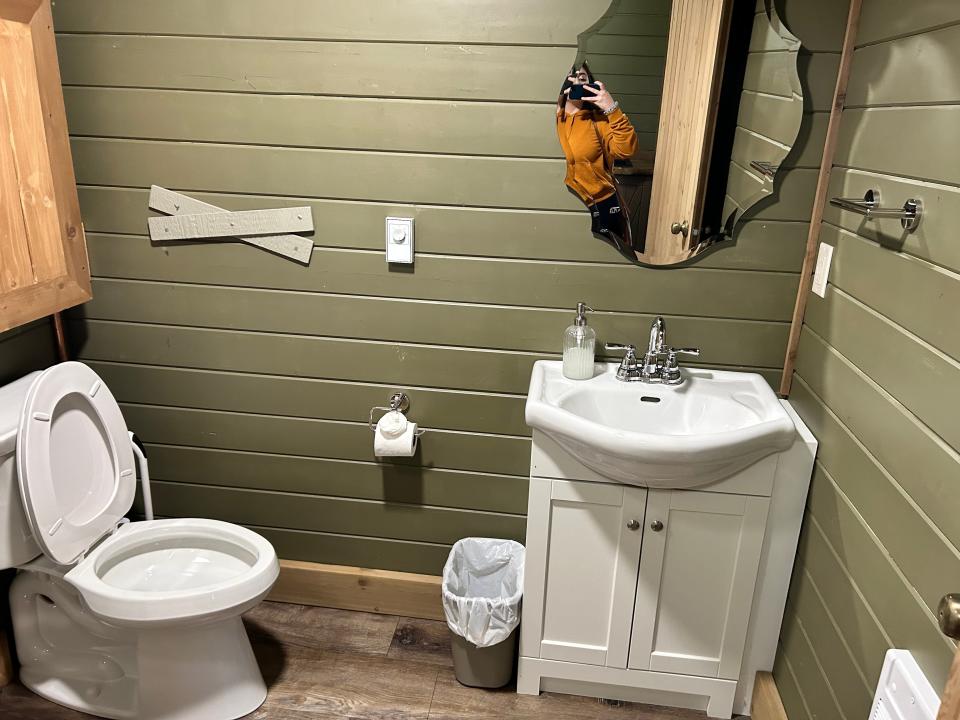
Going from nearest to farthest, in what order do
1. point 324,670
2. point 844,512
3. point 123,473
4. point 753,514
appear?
1. point 844,512
2. point 753,514
3. point 123,473
4. point 324,670

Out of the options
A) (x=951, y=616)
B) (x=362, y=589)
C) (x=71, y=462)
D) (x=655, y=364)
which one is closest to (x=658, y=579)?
(x=655, y=364)

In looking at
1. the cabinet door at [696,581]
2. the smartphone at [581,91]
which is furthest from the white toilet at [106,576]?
the smartphone at [581,91]

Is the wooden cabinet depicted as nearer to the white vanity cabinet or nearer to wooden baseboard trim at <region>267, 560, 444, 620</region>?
wooden baseboard trim at <region>267, 560, 444, 620</region>

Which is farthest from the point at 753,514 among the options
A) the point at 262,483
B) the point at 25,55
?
the point at 25,55

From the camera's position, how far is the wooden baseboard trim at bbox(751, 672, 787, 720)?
1.84 meters

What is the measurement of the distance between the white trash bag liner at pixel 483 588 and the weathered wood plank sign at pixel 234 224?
972mm

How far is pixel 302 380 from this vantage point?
2178 millimetres

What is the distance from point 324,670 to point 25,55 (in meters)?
1.78

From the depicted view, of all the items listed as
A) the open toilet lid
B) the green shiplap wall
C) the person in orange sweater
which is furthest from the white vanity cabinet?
the green shiplap wall

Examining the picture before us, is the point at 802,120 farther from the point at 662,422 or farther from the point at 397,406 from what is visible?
the point at 397,406

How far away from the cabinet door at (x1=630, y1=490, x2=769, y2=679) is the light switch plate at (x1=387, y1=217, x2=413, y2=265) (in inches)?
35.3

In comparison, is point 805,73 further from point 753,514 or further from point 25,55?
point 25,55

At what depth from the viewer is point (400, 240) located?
199cm

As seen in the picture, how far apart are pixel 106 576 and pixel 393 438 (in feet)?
2.65
